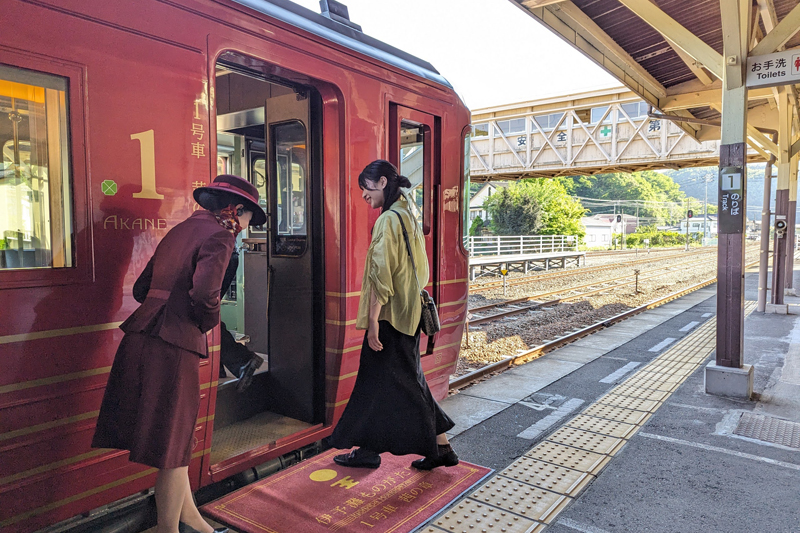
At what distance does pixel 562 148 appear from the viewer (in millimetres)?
21250

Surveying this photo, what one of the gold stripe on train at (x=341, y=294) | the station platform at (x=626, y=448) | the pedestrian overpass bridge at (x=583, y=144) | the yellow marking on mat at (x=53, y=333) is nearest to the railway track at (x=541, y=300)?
the station platform at (x=626, y=448)

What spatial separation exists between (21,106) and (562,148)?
20.8 metres

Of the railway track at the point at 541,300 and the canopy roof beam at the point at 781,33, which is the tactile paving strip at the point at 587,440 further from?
the railway track at the point at 541,300

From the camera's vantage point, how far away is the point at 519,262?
23.8 meters

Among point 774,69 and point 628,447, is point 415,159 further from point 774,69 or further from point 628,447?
point 774,69

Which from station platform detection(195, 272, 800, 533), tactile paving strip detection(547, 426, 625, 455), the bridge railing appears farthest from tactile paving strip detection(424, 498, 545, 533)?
the bridge railing

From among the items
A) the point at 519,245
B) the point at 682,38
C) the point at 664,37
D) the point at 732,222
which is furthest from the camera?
the point at 519,245

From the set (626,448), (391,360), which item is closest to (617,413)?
(626,448)

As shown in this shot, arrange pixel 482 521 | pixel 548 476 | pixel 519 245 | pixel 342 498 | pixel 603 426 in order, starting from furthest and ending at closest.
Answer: pixel 519 245 → pixel 603 426 → pixel 548 476 → pixel 342 498 → pixel 482 521

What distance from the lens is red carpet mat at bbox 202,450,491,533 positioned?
3.22 m

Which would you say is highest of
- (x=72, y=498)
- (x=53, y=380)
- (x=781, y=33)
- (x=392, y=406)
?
(x=781, y=33)

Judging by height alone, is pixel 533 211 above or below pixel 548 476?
above

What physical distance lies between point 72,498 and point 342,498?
5.06 feet

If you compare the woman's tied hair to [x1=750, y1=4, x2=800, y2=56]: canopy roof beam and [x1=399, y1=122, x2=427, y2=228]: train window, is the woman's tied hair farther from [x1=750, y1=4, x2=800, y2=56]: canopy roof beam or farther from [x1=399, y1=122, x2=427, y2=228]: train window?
[x1=750, y1=4, x2=800, y2=56]: canopy roof beam
